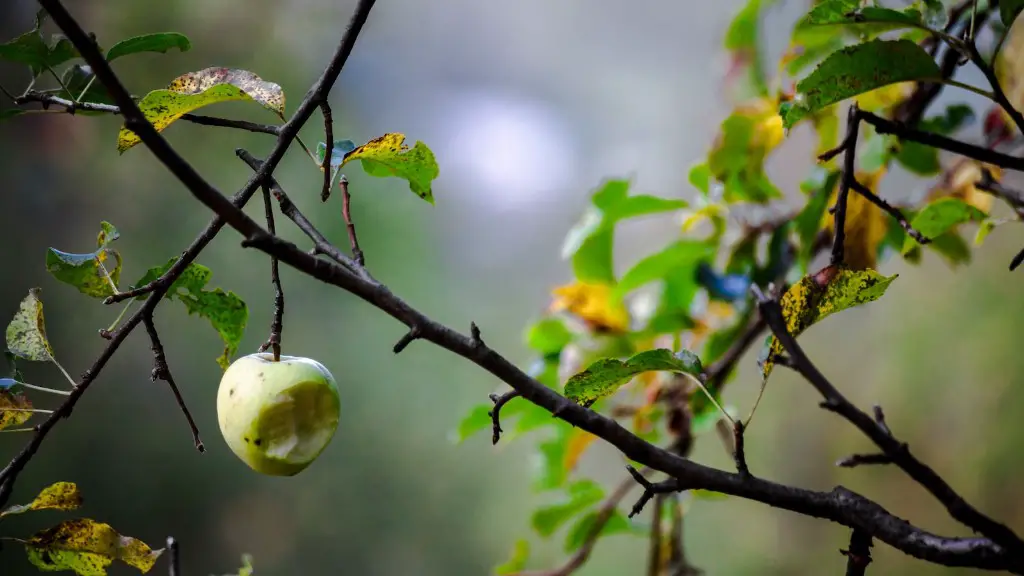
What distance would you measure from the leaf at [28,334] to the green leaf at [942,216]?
1.35 ft

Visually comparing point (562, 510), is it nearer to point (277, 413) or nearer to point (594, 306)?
point (594, 306)

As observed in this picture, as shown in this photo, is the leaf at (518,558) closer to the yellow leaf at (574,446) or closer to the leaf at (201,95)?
the yellow leaf at (574,446)

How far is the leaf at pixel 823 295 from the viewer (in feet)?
Answer: 0.82

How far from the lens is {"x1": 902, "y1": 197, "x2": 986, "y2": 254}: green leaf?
14.9 inches

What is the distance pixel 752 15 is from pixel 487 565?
2.90 feet

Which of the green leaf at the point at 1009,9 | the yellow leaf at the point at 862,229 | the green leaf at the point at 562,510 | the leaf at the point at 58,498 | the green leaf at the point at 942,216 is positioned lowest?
the leaf at the point at 58,498

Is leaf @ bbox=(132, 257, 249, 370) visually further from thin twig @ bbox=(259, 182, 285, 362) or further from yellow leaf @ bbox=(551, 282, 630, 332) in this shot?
yellow leaf @ bbox=(551, 282, 630, 332)

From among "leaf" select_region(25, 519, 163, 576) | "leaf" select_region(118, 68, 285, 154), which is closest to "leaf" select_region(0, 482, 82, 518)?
"leaf" select_region(25, 519, 163, 576)

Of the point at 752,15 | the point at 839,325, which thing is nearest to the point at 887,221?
the point at 752,15

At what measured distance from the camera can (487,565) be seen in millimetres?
1127

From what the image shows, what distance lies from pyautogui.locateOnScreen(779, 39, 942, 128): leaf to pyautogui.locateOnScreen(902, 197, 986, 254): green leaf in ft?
0.34

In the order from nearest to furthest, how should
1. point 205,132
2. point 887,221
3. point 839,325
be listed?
point 887,221 → point 839,325 → point 205,132

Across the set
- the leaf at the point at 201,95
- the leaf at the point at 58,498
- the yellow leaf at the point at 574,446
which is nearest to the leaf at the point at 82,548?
the leaf at the point at 58,498

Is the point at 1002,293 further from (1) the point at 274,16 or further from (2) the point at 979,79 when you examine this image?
(1) the point at 274,16
